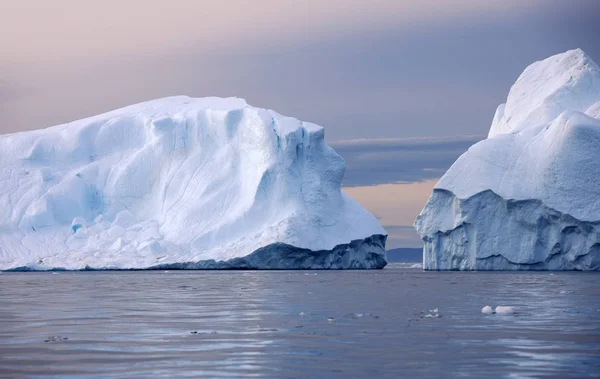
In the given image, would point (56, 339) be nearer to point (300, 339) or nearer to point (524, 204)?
point (300, 339)

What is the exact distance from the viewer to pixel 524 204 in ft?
111

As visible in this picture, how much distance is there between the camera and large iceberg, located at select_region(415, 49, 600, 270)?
1305 inches

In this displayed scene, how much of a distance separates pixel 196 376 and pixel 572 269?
29.3 metres

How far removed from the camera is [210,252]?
132 feet

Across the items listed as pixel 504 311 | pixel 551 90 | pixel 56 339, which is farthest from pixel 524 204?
pixel 56 339

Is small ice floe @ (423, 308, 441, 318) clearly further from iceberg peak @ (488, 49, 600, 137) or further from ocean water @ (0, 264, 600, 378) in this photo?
iceberg peak @ (488, 49, 600, 137)

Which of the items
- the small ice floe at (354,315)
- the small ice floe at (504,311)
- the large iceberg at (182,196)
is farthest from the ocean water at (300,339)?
the large iceberg at (182,196)

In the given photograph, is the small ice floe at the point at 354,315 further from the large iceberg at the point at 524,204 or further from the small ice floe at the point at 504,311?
the large iceberg at the point at 524,204

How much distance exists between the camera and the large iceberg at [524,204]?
3314 centimetres

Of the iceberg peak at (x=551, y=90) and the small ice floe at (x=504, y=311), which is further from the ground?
the iceberg peak at (x=551, y=90)

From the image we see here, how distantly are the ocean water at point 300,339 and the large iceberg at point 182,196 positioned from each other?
24825mm

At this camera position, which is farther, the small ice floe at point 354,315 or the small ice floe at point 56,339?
the small ice floe at point 354,315

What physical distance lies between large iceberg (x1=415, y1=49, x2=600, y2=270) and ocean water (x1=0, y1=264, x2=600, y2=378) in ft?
61.5

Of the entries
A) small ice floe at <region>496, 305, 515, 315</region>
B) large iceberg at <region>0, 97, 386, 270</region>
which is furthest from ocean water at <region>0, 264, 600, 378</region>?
large iceberg at <region>0, 97, 386, 270</region>
